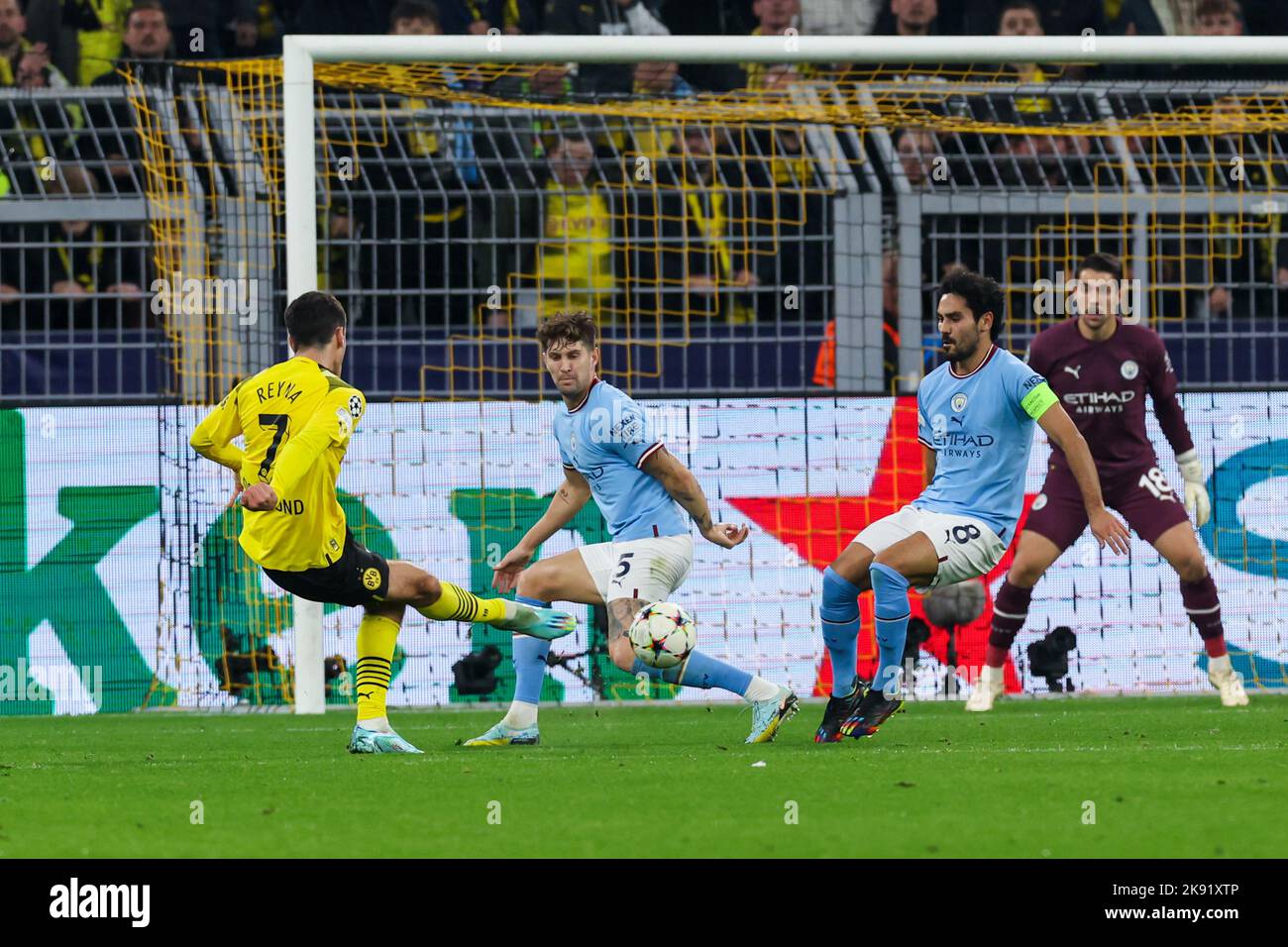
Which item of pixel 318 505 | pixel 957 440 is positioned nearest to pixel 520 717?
pixel 318 505

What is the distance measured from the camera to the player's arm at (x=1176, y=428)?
9.35 metres

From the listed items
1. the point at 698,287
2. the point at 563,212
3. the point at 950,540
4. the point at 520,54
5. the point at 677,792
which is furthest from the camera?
the point at 698,287

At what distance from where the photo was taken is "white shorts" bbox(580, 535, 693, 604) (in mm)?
7500

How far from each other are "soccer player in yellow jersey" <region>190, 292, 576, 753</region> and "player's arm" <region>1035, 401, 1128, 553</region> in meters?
2.34

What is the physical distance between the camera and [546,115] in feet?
40.1

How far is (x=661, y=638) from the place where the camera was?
7.14 m

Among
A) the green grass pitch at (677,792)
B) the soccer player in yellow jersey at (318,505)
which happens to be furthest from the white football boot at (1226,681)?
the soccer player in yellow jersey at (318,505)

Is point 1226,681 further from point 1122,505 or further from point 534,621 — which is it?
point 534,621

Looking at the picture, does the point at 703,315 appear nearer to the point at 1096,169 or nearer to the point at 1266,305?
the point at 1096,169

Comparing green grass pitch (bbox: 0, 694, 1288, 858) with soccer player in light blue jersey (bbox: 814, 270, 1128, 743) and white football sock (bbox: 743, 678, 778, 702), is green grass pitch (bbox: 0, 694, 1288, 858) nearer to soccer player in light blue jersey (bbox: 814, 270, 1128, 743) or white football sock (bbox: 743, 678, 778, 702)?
white football sock (bbox: 743, 678, 778, 702)

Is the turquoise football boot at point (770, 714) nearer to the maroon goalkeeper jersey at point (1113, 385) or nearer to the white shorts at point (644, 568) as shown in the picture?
the white shorts at point (644, 568)

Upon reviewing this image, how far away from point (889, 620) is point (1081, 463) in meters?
0.92

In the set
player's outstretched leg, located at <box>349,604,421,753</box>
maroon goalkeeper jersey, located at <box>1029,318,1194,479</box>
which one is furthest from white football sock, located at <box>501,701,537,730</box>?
maroon goalkeeper jersey, located at <box>1029,318,1194,479</box>

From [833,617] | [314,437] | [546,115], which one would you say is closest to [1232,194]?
[546,115]
